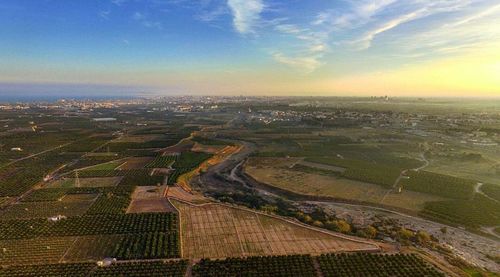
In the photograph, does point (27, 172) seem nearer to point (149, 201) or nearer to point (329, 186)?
point (149, 201)

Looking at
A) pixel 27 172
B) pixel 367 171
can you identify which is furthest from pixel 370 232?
pixel 27 172

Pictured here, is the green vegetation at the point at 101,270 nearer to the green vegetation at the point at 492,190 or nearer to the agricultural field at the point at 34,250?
the agricultural field at the point at 34,250

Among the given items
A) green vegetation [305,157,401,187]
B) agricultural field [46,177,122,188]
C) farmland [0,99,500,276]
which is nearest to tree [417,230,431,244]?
farmland [0,99,500,276]

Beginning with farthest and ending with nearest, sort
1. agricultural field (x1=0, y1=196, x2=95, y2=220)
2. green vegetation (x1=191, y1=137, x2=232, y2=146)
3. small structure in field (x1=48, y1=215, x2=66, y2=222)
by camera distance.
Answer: green vegetation (x1=191, y1=137, x2=232, y2=146) → agricultural field (x1=0, y1=196, x2=95, y2=220) → small structure in field (x1=48, y1=215, x2=66, y2=222)

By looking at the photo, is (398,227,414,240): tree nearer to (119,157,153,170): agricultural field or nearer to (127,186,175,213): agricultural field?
(127,186,175,213): agricultural field

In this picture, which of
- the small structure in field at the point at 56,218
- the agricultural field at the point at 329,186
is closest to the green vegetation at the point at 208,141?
the agricultural field at the point at 329,186
